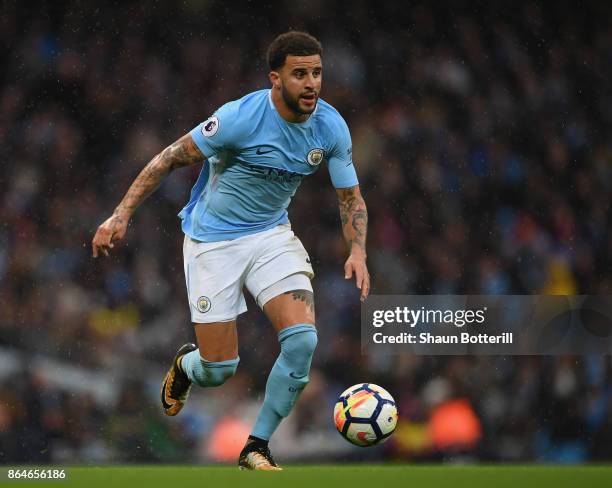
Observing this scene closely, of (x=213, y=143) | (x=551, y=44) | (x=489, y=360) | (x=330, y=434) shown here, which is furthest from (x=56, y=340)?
(x=551, y=44)

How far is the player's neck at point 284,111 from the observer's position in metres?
5.96

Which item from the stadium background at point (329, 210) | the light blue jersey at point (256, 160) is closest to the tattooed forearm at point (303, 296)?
the light blue jersey at point (256, 160)

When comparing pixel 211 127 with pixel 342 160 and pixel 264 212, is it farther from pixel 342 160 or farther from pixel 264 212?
pixel 342 160

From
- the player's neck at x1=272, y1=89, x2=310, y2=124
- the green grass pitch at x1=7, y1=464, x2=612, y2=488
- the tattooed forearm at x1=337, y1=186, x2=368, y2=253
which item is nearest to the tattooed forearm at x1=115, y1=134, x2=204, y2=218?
the player's neck at x1=272, y1=89, x2=310, y2=124

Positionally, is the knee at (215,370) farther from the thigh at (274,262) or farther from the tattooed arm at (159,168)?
the tattooed arm at (159,168)

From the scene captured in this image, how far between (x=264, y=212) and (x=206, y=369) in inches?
36.1

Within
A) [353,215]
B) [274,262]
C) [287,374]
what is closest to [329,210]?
[353,215]

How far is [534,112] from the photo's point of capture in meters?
11.3

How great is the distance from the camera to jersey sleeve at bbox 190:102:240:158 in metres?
5.91

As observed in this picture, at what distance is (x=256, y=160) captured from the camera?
603 cm

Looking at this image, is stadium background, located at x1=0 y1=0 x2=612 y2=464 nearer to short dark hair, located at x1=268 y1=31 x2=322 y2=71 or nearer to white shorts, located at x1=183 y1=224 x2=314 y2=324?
white shorts, located at x1=183 y1=224 x2=314 y2=324

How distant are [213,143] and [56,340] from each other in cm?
469

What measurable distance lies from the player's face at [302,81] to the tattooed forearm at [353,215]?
0.59 m

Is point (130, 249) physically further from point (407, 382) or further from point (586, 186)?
point (586, 186)
